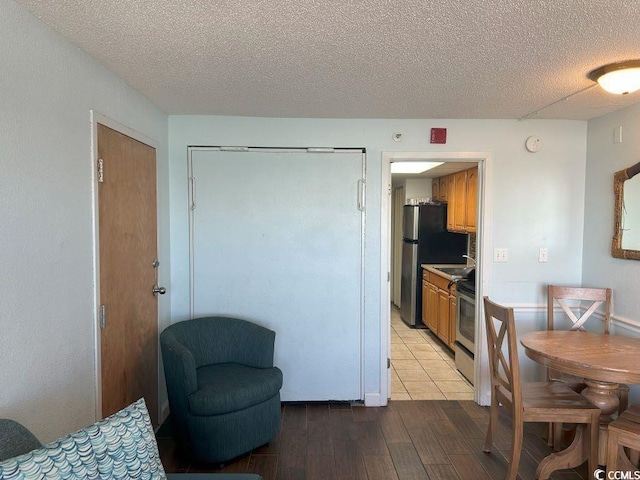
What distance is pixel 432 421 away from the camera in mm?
3010

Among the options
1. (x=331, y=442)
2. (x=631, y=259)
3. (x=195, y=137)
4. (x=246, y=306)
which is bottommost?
(x=331, y=442)

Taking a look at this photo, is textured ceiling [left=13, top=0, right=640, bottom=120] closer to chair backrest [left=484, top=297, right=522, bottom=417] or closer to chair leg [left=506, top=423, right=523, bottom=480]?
chair backrest [left=484, top=297, right=522, bottom=417]

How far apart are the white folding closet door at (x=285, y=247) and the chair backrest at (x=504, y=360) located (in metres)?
1.04

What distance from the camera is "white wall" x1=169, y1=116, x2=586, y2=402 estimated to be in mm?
3158

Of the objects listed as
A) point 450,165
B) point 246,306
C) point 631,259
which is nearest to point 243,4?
point 246,306

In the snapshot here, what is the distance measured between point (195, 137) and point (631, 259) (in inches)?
122

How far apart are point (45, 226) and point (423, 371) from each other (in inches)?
135

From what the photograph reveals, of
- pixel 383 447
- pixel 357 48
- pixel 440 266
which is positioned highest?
pixel 357 48

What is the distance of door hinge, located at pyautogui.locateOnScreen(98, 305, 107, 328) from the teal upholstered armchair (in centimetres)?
43

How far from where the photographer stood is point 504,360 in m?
2.41

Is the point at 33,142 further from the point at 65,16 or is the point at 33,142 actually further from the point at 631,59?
the point at 631,59

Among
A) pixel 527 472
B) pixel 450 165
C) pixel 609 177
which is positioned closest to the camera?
pixel 527 472

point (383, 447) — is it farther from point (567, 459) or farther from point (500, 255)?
point (500, 255)

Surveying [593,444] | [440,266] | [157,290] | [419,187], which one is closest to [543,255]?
[593,444]
